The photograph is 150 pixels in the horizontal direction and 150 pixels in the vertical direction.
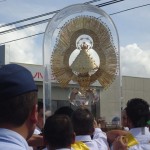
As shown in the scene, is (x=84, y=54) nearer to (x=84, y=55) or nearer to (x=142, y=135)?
(x=84, y=55)

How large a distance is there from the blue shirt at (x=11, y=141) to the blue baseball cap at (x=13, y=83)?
0.14 m

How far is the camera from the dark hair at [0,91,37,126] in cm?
167

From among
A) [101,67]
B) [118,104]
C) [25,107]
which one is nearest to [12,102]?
[25,107]

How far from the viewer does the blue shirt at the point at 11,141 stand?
1.58 metres

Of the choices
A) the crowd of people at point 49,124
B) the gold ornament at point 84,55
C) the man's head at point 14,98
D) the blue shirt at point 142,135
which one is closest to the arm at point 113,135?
the crowd of people at point 49,124

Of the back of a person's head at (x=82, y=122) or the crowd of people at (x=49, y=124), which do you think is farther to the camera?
the back of a person's head at (x=82, y=122)

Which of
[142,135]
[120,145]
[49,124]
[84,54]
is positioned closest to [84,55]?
[84,54]

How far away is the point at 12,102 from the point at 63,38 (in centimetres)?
474

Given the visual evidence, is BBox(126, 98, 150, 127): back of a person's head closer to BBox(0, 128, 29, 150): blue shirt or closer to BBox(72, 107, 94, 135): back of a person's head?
BBox(72, 107, 94, 135): back of a person's head

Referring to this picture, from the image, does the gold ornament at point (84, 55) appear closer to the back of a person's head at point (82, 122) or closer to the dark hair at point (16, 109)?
the back of a person's head at point (82, 122)

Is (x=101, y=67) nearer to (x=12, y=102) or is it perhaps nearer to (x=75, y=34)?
(x=75, y=34)

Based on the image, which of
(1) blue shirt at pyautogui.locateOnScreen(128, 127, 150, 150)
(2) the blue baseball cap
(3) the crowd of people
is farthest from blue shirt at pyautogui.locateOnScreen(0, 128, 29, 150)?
(1) blue shirt at pyautogui.locateOnScreen(128, 127, 150, 150)

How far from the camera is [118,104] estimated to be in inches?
261

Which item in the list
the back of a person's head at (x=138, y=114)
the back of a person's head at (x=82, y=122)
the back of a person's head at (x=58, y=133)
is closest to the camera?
the back of a person's head at (x=58, y=133)
